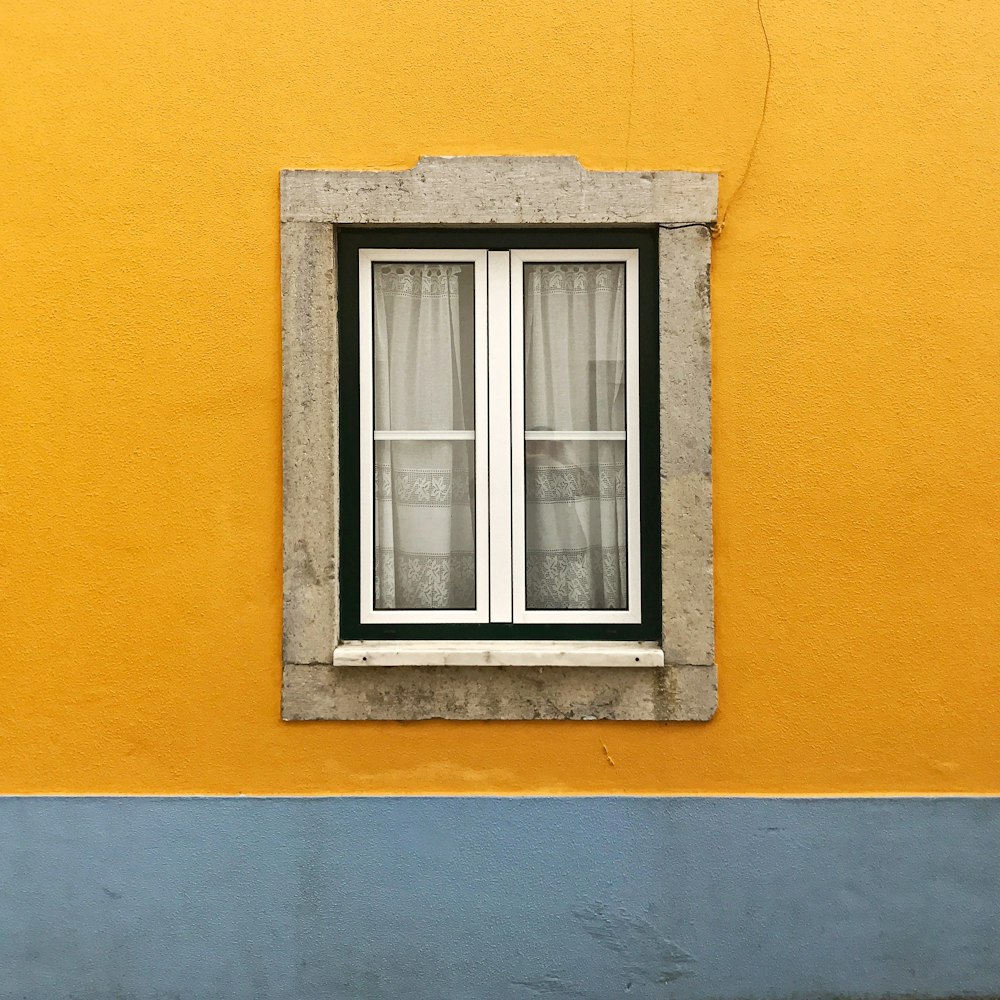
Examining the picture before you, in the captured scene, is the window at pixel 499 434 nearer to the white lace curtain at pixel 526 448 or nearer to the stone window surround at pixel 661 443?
the white lace curtain at pixel 526 448

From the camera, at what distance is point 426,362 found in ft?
12.1

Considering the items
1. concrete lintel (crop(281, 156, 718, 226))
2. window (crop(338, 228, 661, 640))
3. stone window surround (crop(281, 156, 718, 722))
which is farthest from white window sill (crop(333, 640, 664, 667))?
concrete lintel (crop(281, 156, 718, 226))

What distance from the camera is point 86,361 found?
352 cm

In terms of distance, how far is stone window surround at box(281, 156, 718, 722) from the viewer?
3494 millimetres

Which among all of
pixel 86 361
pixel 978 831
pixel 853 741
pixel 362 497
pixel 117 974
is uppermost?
pixel 86 361

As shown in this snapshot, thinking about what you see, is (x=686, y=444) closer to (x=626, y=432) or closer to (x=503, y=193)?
(x=626, y=432)

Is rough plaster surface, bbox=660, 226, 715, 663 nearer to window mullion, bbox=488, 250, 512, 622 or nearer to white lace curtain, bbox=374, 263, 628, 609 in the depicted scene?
white lace curtain, bbox=374, 263, 628, 609

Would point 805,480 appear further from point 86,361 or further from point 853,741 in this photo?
point 86,361

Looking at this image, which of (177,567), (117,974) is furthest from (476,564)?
(117,974)

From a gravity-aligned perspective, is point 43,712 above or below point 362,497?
below

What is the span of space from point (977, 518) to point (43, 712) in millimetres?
3590

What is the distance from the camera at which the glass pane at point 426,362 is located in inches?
145

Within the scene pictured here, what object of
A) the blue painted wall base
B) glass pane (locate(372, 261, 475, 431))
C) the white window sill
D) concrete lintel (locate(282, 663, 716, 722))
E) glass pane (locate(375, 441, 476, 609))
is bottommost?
the blue painted wall base

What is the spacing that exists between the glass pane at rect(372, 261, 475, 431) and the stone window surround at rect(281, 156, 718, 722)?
10.3 inches
